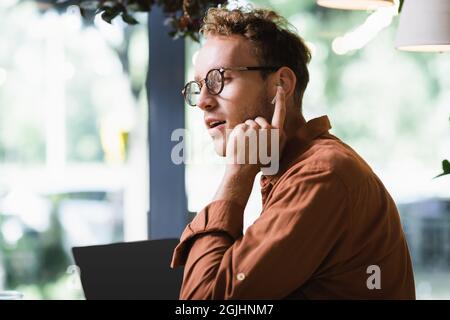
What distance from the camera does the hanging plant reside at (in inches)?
109

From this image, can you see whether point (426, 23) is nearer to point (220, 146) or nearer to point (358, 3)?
point (358, 3)

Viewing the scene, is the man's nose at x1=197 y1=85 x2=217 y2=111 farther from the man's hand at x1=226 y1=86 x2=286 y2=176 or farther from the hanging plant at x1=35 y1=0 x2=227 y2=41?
the hanging plant at x1=35 y1=0 x2=227 y2=41

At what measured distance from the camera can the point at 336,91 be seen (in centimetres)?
434

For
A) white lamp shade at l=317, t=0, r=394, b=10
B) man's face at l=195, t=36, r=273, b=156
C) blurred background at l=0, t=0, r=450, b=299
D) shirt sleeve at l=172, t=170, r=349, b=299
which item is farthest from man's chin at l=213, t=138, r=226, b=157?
blurred background at l=0, t=0, r=450, b=299

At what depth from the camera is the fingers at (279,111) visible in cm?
191

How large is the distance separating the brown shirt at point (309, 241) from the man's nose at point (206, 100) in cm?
20

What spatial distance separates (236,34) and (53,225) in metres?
2.85

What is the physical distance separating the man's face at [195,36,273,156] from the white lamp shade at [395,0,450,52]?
0.54m

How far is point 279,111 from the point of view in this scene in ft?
6.28

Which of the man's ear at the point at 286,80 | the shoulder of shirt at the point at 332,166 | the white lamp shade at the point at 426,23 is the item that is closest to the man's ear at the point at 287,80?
the man's ear at the point at 286,80

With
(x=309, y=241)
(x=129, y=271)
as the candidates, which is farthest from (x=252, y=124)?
(x=129, y=271)

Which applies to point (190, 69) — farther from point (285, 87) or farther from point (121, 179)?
point (285, 87)

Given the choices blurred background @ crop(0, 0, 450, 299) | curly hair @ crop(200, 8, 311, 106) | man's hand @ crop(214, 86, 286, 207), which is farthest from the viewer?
blurred background @ crop(0, 0, 450, 299)

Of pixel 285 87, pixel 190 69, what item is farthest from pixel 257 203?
pixel 285 87
